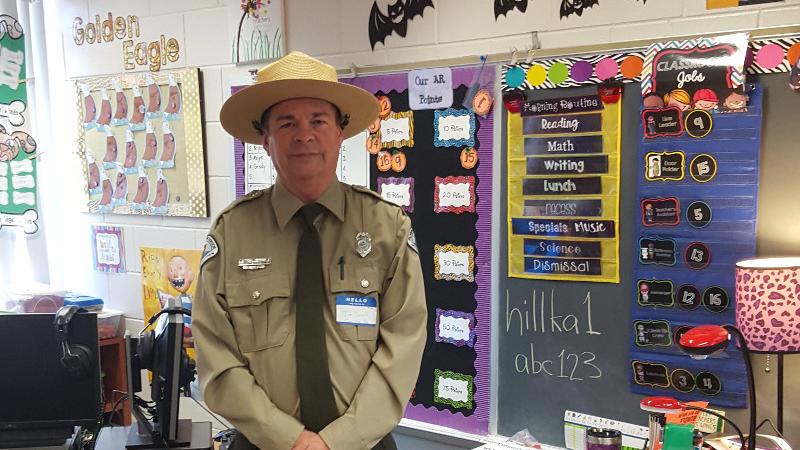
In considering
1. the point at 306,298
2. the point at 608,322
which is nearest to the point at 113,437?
the point at 306,298

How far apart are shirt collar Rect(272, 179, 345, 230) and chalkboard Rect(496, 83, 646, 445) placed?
0.87 m

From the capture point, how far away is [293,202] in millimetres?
1645

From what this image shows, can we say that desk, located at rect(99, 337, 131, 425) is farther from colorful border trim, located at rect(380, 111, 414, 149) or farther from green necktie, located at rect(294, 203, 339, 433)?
green necktie, located at rect(294, 203, 339, 433)

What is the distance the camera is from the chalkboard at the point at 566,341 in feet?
7.09

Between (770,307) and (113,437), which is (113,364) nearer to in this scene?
(113,437)

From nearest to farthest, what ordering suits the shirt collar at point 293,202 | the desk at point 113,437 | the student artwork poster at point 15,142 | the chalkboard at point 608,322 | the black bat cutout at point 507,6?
the shirt collar at point 293,202 < the desk at point 113,437 < the chalkboard at point 608,322 < the black bat cutout at point 507,6 < the student artwork poster at point 15,142

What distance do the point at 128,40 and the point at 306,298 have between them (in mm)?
2401

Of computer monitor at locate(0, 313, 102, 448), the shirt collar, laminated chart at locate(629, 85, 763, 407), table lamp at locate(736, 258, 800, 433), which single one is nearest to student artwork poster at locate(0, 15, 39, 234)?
computer monitor at locate(0, 313, 102, 448)

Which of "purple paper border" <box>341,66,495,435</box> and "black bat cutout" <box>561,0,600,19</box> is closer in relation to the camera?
"black bat cutout" <box>561,0,600,19</box>

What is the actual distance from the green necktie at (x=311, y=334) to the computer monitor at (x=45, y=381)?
2.52 feet

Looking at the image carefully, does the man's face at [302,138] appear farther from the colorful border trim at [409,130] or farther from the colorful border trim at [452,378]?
the colorful border trim at [452,378]

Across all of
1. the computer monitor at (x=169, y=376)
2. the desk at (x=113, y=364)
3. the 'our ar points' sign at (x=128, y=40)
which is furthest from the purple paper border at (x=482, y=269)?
the desk at (x=113, y=364)

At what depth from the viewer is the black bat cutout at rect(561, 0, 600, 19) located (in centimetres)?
216

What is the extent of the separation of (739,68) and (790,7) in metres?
0.21
